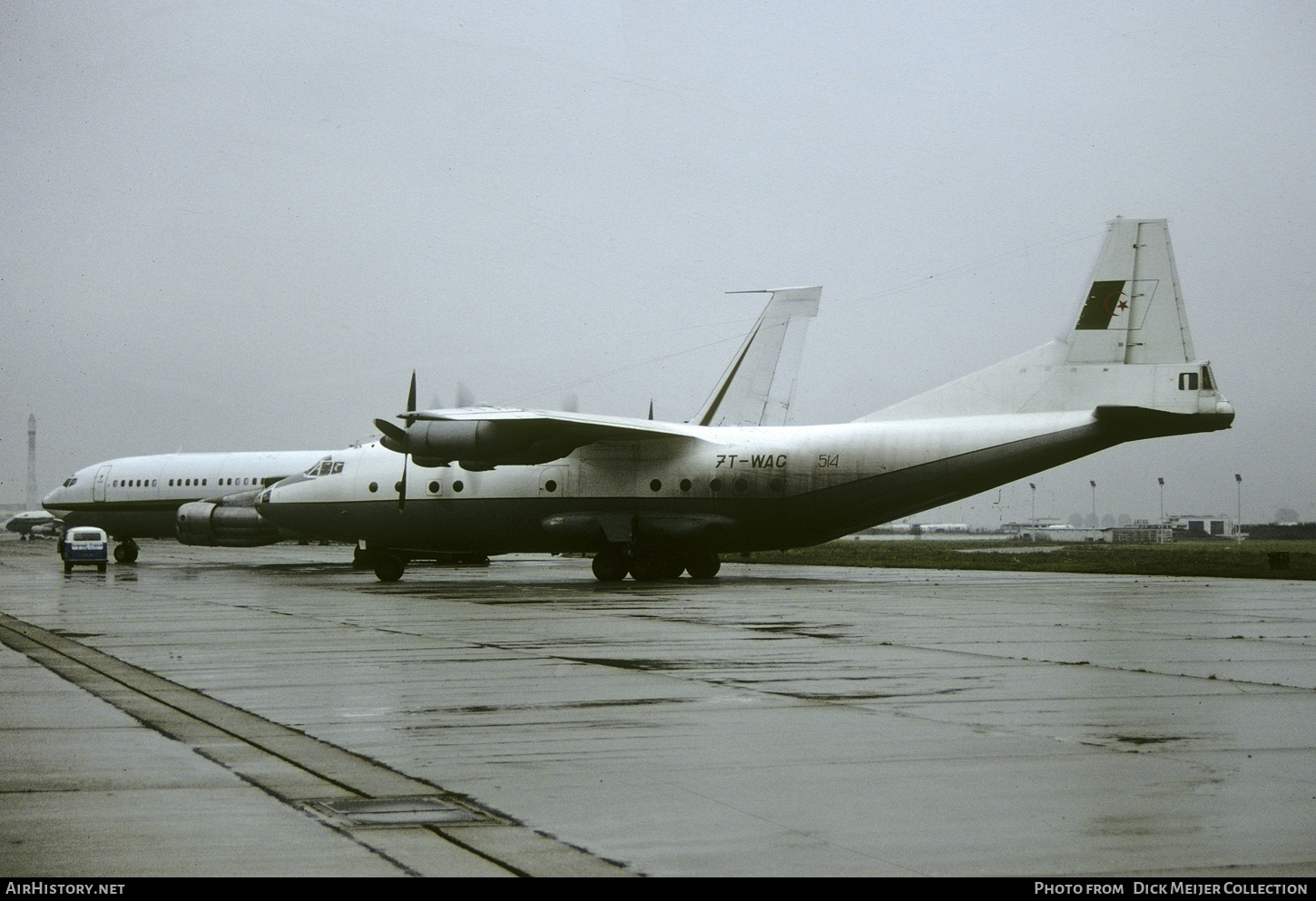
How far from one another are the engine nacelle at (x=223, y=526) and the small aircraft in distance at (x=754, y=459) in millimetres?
4878

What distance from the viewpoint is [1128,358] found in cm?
2764

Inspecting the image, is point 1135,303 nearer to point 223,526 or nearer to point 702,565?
point 702,565

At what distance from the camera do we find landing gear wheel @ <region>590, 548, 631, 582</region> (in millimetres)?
31750

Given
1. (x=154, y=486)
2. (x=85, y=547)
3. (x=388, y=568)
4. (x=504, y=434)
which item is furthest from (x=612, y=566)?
(x=154, y=486)

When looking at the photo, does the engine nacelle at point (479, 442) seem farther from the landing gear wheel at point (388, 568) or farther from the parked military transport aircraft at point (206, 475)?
the parked military transport aircraft at point (206, 475)

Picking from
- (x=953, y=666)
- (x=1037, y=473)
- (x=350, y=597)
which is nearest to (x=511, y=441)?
(x=350, y=597)

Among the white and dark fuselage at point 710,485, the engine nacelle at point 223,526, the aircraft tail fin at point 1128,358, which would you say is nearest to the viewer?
the aircraft tail fin at point 1128,358

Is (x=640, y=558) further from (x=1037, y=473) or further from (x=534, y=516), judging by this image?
(x=1037, y=473)

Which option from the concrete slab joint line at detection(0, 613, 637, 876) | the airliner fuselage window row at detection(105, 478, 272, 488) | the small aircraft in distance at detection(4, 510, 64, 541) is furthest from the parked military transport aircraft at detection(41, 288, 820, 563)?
the small aircraft in distance at detection(4, 510, 64, 541)

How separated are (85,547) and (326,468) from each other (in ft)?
35.3

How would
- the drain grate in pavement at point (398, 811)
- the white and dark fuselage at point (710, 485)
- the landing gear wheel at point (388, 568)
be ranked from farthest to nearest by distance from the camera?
the landing gear wheel at point (388, 568), the white and dark fuselage at point (710, 485), the drain grate in pavement at point (398, 811)

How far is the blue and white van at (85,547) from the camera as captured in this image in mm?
40062

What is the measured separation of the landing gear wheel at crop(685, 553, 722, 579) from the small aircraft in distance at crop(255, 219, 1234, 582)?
6 centimetres

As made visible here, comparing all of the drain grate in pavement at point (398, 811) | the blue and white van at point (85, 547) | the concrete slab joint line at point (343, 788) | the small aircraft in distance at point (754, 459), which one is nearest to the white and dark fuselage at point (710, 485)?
the small aircraft in distance at point (754, 459)
